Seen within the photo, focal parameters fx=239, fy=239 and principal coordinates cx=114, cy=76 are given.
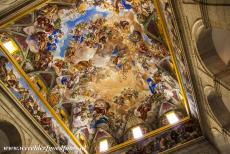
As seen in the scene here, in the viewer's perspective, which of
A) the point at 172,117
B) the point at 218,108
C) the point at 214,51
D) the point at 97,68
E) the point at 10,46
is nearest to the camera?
the point at 214,51

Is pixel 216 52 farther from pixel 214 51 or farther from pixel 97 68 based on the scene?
pixel 97 68

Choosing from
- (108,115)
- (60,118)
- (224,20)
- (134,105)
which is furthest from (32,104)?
(224,20)

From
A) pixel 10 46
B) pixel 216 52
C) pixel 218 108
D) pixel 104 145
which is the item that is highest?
pixel 10 46

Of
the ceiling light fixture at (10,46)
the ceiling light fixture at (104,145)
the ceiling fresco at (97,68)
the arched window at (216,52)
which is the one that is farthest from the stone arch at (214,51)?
the ceiling light fixture at (104,145)

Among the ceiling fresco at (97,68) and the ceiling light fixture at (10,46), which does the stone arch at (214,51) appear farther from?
the ceiling light fixture at (10,46)

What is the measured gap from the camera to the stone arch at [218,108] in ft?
25.3

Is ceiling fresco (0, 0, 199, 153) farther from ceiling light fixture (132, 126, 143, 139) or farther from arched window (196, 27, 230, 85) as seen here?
arched window (196, 27, 230, 85)

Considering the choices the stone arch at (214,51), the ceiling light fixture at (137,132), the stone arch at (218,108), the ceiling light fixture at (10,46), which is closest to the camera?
the stone arch at (214,51)

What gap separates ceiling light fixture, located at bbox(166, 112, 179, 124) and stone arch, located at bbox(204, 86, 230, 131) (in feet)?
13.6

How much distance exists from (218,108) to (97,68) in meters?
6.70

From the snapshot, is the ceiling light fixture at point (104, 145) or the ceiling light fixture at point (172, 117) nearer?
the ceiling light fixture at point (172, 117)

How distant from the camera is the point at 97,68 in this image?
12.7 meters

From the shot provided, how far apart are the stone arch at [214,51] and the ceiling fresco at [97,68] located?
2.09m

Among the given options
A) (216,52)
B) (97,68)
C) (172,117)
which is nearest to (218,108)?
(216,52)
